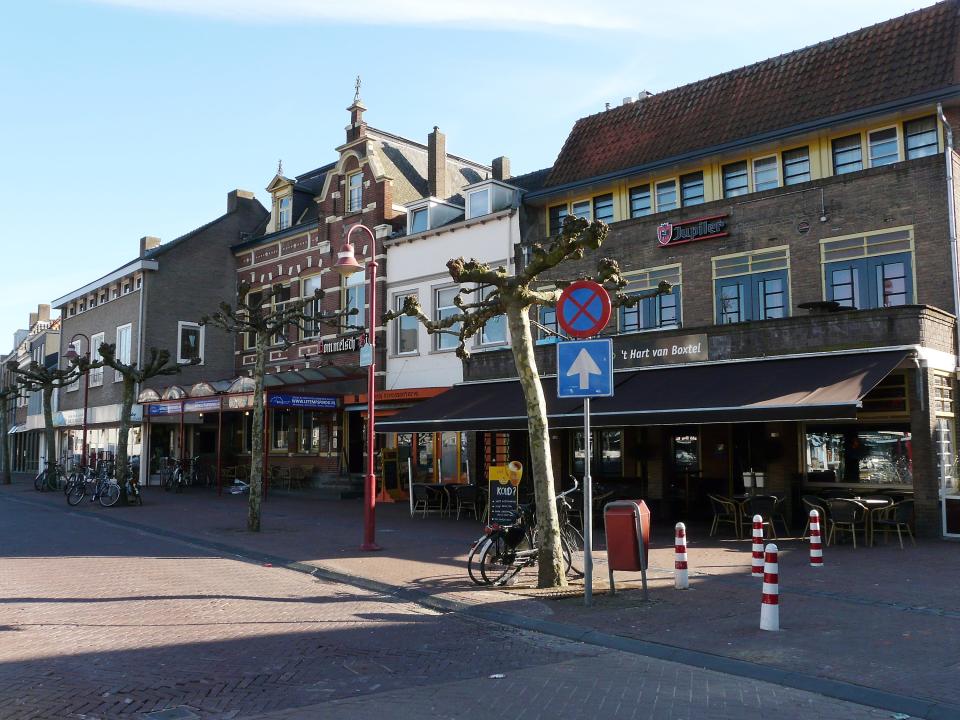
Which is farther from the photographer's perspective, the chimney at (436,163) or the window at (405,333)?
the chimney at (436,163)

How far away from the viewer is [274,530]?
16953 mm

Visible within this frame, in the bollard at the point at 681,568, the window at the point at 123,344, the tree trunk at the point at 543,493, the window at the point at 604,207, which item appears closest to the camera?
the bollard at the point at 681,568

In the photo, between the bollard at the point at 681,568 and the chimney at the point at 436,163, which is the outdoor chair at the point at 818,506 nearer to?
the bollard at the point at 681,568

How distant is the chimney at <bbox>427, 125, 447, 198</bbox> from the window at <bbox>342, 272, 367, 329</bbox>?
149 inches

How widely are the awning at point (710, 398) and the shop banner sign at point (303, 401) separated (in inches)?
247

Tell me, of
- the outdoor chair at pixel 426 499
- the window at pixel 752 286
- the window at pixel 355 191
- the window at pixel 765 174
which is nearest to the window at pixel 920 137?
the window at pixel 765 174

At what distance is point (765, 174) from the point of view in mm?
19188

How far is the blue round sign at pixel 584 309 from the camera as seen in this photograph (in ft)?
30.5

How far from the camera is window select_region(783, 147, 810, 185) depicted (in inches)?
730

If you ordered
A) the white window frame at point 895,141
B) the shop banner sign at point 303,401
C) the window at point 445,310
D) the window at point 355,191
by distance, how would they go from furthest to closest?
the window at point 355,191 → the window at point 445,310 → the shop banner sign at point 303,401 → the white window frame at point 895,141

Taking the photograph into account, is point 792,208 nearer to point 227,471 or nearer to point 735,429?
point 735,429

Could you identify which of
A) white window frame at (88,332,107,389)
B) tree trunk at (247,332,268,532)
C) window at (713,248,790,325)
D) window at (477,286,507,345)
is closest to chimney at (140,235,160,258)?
white window frame at (88,332,107,389)

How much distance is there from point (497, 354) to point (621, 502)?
11.9 m

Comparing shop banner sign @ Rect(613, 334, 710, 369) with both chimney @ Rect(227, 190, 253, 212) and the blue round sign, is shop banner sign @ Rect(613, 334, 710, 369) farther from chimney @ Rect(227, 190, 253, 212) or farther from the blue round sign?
chimney @ Rect(227, 190, 253, 212)
